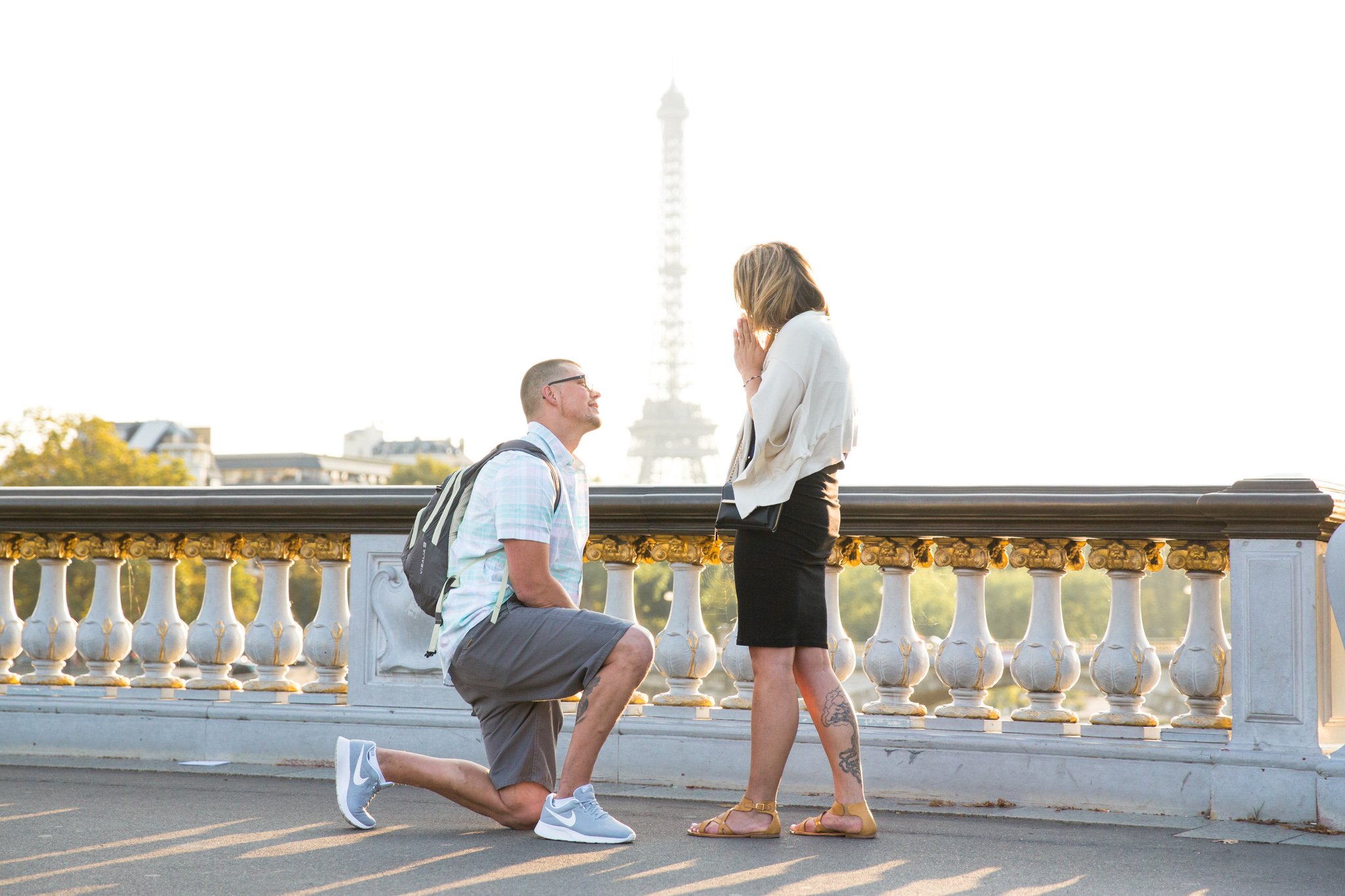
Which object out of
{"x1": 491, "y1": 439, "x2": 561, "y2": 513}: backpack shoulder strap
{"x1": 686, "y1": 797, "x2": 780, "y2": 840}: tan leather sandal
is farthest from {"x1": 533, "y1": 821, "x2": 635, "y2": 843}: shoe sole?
{"x1": 491, "y1": 439, "x2": 561, "y2": 513}: backpack shoulder strap

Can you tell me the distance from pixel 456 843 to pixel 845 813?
1.18 m

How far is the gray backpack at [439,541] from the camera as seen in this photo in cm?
478

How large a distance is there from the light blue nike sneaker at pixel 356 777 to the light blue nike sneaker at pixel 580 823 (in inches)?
21.2

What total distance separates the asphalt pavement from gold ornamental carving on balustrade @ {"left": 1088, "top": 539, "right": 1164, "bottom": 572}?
0.87 meters

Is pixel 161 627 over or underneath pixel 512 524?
underneath

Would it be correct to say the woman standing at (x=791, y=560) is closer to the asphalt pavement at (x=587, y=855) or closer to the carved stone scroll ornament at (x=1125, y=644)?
the asphalt pavement at (x=587, y=855)

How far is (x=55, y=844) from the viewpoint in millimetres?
4520

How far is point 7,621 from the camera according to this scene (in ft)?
22.2

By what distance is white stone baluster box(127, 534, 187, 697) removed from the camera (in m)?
6.49

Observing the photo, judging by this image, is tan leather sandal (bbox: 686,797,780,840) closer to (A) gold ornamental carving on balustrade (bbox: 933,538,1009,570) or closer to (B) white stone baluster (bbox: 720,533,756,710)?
(B) white stone baluster (bbox: 720,533,756,710)

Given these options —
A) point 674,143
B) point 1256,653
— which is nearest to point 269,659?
point 1256,653

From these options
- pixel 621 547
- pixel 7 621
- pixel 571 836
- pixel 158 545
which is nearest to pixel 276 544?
pixel 158 545

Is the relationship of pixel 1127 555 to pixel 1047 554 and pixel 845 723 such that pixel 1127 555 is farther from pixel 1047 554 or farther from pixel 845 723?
pixel 845 723

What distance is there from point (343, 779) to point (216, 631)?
1863 millimetres
